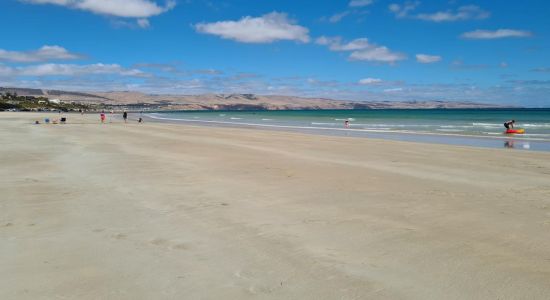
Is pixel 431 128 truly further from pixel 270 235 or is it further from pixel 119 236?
pixel 119 236

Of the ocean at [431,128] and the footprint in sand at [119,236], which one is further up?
the ocean at [431,128]

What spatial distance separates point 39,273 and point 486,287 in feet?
13.6

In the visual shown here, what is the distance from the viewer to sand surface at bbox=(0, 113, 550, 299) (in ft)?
12.6

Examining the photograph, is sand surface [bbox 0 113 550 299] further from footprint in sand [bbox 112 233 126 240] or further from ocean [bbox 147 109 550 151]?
ocean [bbox 147 109 550 151]

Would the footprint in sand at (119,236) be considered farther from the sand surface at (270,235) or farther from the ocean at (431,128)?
the ocean at (431,128)

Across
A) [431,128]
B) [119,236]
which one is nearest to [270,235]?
[119,236]

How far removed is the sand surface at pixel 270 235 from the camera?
3846 mm

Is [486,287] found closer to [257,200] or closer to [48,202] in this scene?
[257,200]

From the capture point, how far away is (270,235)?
534cm

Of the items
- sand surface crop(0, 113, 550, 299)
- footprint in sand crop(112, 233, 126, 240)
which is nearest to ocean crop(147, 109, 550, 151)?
sand surface crop(0, 113, 550, 299)

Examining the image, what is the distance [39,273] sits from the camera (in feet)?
13.2

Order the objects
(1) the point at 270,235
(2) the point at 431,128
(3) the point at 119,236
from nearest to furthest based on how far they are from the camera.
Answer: (3) the point at 119,236 < (1) the point at 270,235 < (2) the point at 431,128

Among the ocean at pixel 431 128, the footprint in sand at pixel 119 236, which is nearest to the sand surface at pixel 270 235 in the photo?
the footprint in sand at pixel 119 236

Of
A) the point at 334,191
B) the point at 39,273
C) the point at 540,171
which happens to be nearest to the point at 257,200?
the point at 334,191
